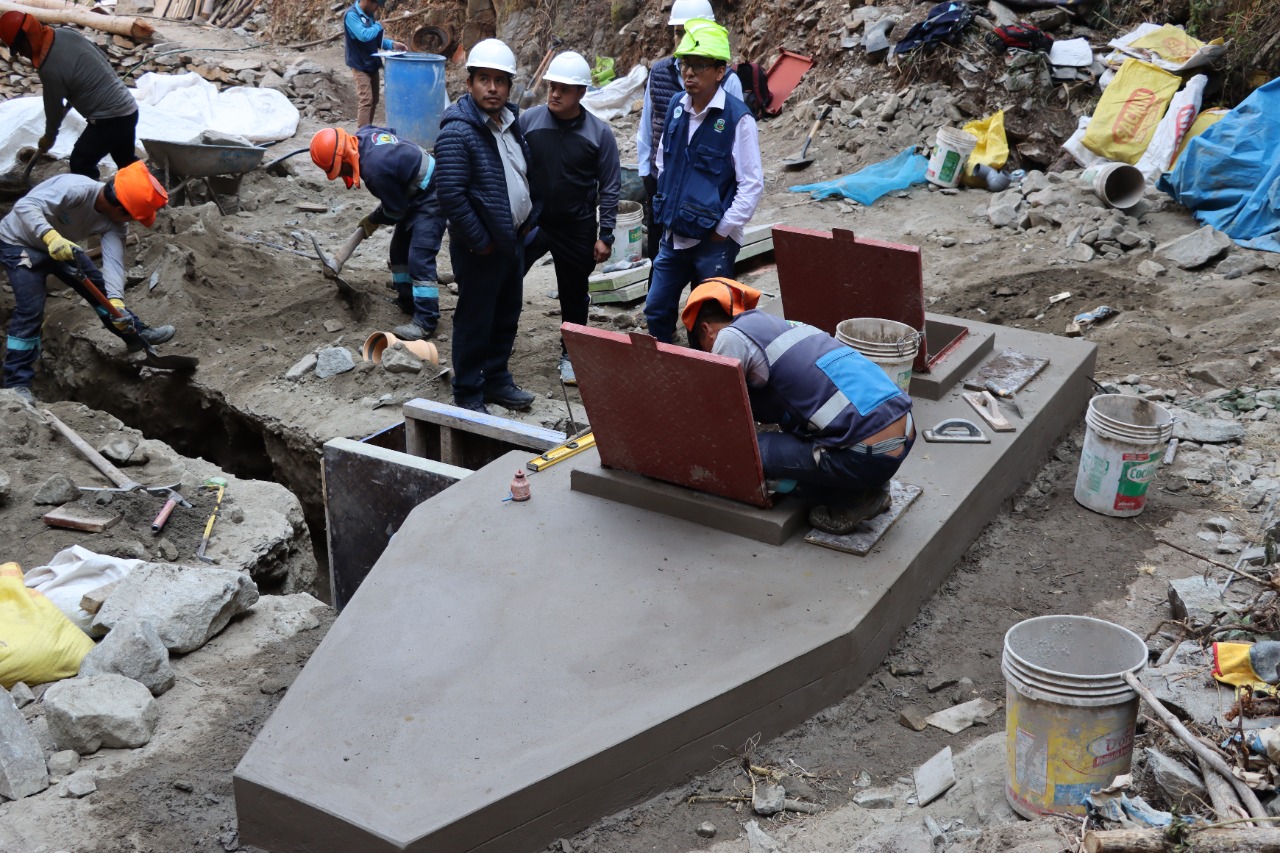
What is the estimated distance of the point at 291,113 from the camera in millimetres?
14102

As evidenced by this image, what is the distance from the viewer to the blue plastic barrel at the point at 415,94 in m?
13.0

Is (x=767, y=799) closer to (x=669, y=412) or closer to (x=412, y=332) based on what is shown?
(x=669, y=412)

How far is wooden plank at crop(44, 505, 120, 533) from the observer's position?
5242 millimetres

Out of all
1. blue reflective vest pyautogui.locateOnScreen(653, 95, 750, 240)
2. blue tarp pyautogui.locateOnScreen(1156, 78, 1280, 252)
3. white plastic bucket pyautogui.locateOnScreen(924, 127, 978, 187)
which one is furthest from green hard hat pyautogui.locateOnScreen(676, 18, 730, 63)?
white plastic bucket pyautogui.locateOnScreen(924, 127, 978, 187)

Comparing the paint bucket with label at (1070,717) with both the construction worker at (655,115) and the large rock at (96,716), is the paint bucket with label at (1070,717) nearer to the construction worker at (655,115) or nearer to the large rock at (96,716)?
the large rock at (96,716)

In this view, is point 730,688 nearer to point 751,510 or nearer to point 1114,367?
point 751,510

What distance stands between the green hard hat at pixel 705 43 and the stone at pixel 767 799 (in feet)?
12.3

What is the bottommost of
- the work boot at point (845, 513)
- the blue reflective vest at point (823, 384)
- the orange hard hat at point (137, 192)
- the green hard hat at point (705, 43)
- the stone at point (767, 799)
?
the stone at point (767, 799)

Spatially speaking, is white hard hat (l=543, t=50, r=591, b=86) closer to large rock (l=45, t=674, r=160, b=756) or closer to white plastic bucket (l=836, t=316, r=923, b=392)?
white plastic bucket (l=836, t=316, r=923, b=392)

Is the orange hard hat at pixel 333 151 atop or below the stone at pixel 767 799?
atop

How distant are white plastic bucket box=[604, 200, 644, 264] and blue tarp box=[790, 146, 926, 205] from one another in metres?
2.30

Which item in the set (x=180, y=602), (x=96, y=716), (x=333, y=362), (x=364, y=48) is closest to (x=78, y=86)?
(x=333, y=362)

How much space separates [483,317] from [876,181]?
5.37 metres

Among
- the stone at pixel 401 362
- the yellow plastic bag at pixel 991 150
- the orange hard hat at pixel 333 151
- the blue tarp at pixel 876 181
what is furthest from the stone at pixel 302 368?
the yellow plastic bag at pixel 991 150
